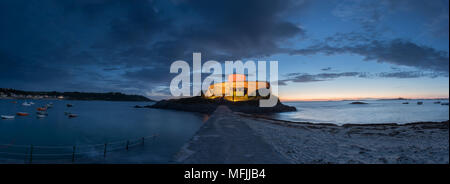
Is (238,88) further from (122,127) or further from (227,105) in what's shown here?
(122,127)

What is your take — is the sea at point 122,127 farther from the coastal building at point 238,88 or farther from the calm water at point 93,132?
the coastal building at point 238,88

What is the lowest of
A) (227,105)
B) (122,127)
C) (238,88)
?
(122,127)

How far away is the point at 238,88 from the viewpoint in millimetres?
89812

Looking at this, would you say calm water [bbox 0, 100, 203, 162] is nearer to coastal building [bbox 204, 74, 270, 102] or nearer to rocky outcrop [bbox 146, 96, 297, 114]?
rocky outcrop [bbox 146, 96, 297, 114]

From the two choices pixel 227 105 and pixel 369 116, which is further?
pixel 227 105

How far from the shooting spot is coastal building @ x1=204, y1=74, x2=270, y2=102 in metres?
88.3

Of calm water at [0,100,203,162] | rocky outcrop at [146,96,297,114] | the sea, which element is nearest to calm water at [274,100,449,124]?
the sea

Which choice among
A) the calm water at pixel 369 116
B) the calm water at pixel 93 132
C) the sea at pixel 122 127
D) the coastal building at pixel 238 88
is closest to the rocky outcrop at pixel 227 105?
the calm water at pixel 369 116

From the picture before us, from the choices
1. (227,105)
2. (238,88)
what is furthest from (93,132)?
(238,88)
